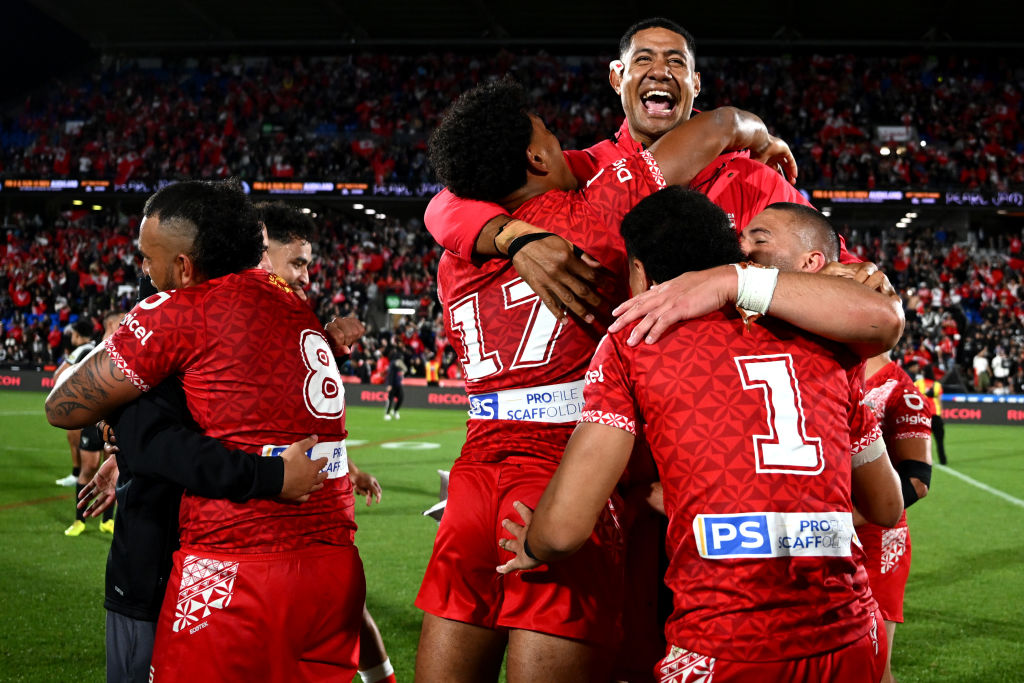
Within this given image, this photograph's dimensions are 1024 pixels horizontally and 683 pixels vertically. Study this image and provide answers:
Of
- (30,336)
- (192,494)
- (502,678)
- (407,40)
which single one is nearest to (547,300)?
(192,494)

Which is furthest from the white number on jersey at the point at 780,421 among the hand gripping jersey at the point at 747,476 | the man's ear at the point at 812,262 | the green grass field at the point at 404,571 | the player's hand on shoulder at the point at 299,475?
the green grass field at the point at 404,571

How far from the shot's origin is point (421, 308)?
107 feet

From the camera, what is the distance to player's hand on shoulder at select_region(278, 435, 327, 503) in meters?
2.64

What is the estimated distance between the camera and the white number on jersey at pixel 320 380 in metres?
2.86

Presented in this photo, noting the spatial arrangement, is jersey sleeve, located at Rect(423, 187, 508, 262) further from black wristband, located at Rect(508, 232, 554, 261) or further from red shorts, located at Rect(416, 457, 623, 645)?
red shorts, located at Rect(416, 457, 623, 645)

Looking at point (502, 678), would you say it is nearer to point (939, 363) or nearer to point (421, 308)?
point (939, 363)

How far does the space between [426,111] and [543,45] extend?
6.19 metres

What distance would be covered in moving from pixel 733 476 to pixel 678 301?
0.45 m

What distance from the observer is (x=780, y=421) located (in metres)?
2.12

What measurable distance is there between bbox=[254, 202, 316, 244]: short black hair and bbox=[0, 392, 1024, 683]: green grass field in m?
2.60

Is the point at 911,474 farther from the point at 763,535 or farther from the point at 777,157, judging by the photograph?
the point at 763,535

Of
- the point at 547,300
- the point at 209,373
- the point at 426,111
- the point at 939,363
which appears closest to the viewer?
the point at 547,300

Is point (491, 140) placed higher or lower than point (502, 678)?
higher

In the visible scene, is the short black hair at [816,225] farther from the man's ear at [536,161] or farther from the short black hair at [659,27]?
the short black hair at [659,27]
